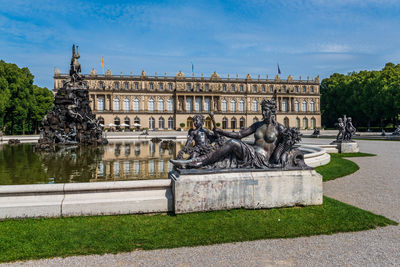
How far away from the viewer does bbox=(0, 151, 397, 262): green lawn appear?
3568mm

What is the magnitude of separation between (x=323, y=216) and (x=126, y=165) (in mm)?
6011

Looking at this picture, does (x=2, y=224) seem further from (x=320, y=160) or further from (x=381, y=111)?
(x=381, y=111)

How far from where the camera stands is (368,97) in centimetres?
5431

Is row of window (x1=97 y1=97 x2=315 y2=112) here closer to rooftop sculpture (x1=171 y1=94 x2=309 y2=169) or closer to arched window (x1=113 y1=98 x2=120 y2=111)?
arched window (x1=113 y1=98 x2=120 y2=111)

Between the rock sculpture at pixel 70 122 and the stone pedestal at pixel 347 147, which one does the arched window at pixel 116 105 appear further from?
the stone pedestal at pixel 347 147

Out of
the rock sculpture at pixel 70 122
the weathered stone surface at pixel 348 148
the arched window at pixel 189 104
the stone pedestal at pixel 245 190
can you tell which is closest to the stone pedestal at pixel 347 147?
the weathered stone surface at pixel 348 148

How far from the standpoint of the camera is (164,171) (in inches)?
303

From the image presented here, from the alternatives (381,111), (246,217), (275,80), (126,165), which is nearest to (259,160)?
(246,217)

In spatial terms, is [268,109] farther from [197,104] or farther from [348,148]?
[197,104]

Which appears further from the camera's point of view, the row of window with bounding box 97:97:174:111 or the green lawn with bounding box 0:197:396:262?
the row of window with bounding box 97:97:174:111

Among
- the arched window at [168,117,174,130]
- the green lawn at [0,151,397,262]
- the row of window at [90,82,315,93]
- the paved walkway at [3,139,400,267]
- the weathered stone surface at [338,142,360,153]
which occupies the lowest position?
the paved walkway at [3,139,400,267]

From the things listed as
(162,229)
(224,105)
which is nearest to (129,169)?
(162,229)

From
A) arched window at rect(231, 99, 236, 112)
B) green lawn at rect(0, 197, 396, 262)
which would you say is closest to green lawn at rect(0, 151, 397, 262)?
green lawn at rect(0, 197, 396, 262)

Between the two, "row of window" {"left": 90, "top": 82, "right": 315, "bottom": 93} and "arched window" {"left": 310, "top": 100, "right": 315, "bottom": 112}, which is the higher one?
"row of window" {"left": 90, "top": 82, "right": 315, "bottom": 93}
